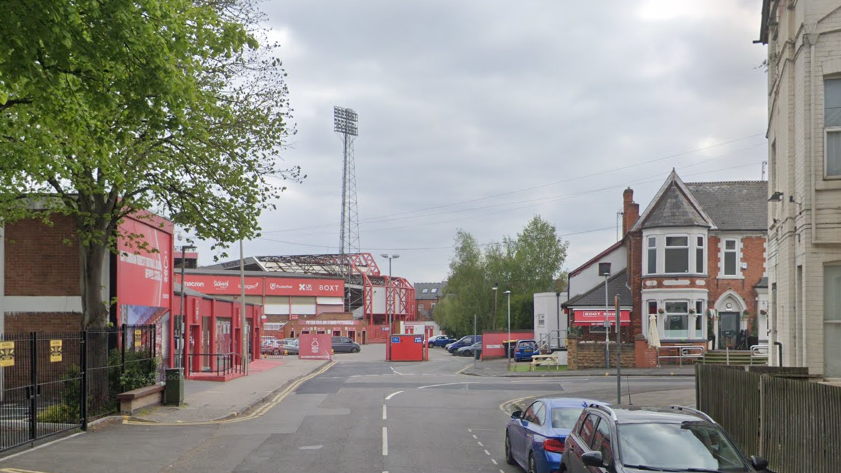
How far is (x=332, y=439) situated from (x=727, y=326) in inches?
1330

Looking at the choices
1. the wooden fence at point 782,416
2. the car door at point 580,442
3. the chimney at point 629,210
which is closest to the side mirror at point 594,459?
the car door at point 580,442

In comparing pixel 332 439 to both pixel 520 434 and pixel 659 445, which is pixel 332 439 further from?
pixel 659 445

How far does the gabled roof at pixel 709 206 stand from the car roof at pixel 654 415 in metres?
36.8

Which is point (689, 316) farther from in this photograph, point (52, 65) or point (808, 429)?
point (52, 65)

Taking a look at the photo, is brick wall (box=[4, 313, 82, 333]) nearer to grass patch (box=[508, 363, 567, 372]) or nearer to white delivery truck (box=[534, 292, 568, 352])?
grass patch (box=[508, 363, 567, 372])

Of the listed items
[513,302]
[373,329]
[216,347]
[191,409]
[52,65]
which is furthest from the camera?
[373,329]

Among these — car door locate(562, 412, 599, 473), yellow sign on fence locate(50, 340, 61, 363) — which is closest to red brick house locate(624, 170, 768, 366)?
yellow sign on fence locate(50, 340, 61, 363)

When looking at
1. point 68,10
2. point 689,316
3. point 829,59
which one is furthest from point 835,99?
point 689,316

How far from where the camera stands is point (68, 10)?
1024cm

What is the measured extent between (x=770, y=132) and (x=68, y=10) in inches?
705

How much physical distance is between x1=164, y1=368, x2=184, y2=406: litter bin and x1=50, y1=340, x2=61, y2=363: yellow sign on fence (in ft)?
20.8

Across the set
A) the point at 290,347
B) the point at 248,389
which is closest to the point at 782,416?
the point at 248,389

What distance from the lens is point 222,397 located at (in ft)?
91.8

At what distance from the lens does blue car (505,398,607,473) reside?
12969mm
